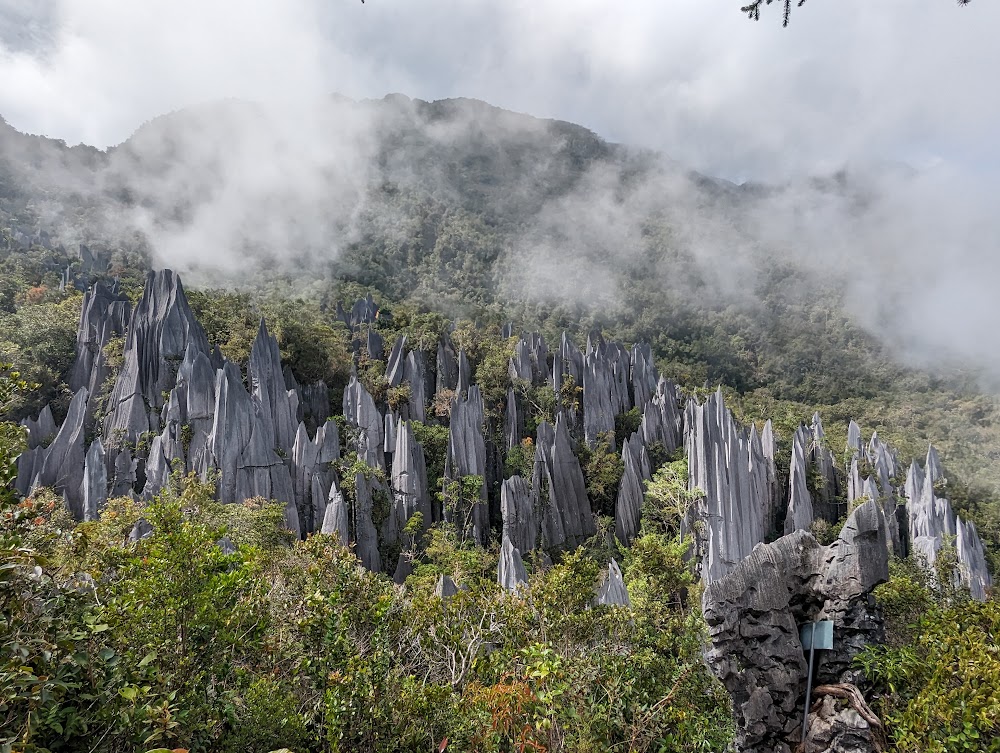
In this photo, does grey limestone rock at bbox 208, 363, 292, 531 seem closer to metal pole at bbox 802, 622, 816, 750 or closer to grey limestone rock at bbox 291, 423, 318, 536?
grey limestone rock at bbox 291, 423, 318, 536

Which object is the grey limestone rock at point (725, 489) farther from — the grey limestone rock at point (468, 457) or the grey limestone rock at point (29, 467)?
the grey limestone rock at point (29, 467)

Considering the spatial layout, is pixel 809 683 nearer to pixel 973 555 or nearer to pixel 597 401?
pixel 597 401

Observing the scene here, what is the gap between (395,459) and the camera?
28.4 m

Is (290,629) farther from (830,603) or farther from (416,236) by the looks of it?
(416,236)

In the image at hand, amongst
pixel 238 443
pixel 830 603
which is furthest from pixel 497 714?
pixel 238 443

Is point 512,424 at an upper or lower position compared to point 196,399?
upper

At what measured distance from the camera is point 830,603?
260 inches

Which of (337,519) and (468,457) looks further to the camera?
(468,457)

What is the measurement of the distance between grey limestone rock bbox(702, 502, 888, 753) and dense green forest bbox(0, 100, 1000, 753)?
0.46 metres

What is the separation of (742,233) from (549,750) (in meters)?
130

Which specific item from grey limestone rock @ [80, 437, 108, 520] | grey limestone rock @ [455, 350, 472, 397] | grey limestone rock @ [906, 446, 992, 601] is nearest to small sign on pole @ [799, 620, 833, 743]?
grey limestone rock @ [80, 437, 108, 520]

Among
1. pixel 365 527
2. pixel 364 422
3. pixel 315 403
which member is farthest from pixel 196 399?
pixel 365 527

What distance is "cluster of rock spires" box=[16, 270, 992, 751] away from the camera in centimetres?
2409

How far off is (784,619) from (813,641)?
15.4 inches
